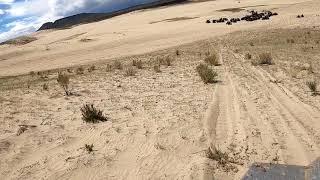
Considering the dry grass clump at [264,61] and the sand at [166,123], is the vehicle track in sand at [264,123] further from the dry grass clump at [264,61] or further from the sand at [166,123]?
the dry grass clump at [264,61]

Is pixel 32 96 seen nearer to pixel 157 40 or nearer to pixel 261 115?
pixel 261 115

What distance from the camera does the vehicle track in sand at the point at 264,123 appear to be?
26.0 ft

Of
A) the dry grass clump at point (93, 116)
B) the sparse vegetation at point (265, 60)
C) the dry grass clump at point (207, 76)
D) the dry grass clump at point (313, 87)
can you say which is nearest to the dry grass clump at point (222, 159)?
the dry grass clump at point (93, 116)

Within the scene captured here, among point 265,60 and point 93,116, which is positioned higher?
point 93,116

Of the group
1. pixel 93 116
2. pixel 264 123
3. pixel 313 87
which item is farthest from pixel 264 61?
pixel 93 116

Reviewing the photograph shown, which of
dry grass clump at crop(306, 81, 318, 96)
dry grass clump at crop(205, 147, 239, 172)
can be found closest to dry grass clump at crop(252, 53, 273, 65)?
dry grass clump at crop(306, 81, 318, 96)

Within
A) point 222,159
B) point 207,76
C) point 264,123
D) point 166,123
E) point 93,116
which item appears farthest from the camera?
point 207,76

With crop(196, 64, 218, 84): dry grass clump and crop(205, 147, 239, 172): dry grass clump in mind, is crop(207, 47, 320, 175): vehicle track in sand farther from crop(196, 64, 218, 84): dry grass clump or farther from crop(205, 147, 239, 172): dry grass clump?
crop(196, 64, 218, 84): dry grass clump

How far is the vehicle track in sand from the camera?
7917 mm

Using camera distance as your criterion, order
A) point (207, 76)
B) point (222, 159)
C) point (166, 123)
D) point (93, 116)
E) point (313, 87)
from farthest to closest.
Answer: point (207, 76), point (313, 87), point (93, 116), point (166, 123), point (222, 159)

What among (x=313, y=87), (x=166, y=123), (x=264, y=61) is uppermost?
(x=166, y=123)

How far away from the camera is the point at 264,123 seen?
9562mm

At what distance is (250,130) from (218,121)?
917 millimetres

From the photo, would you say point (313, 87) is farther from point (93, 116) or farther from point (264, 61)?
point (264, 61)
